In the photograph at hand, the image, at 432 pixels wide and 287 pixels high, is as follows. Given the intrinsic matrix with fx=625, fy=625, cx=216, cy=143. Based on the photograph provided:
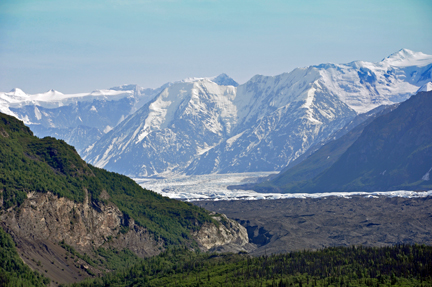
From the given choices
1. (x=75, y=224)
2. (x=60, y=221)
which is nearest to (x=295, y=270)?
(x=60, y=221)

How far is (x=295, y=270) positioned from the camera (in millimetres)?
134375

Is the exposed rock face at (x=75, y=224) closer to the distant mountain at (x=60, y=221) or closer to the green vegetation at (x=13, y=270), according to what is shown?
the distant mountain at (x=60, y=221)

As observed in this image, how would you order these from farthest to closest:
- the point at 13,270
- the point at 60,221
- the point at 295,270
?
the point at 60,221 → the point at 13,270 → the point at 295,270

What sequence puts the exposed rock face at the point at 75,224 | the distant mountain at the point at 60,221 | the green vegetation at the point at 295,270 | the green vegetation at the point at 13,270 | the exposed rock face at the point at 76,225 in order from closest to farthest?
the green vegetation at the point at 295,270 < the green vegetation at the point at 13,270 < the distant mountain at the point at 60,221 < the exposed rock face at the point at 76,225 < the exposed rock face at the point at 75,224

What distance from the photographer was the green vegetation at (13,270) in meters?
134

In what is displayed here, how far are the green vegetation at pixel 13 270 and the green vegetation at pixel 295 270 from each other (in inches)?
470

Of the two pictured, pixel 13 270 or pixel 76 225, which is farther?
pixel 76 225

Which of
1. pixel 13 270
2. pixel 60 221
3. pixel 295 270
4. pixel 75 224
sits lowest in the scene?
pixel 295 270

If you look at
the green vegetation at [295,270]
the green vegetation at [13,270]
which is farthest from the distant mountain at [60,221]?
the green vegetation at [295,270]

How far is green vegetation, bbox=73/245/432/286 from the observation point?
4737 inches

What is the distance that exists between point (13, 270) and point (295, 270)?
62.8 m

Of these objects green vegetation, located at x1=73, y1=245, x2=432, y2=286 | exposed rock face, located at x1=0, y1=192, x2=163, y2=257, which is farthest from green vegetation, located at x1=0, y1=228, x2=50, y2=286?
green vegetation, located at x1=73, y1=245, x2=432, y2=286

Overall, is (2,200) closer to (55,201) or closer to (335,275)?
(55,201)

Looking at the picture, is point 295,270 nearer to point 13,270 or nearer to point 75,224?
point 13,270
